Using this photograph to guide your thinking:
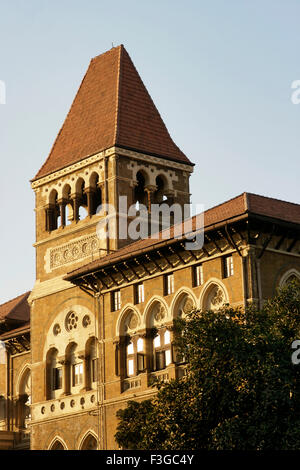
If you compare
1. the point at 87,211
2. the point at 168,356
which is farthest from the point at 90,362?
the point at 87,211

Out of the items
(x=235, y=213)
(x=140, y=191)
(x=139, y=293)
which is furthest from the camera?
(x=140, y=191)

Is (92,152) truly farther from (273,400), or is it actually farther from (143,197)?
(273,400)

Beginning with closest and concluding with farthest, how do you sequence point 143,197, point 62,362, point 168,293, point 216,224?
point 216,224 → point 168,293 → point 62,362 → point 143,197

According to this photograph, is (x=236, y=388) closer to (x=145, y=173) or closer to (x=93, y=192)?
(x=93, y=192)

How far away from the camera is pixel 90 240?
156ft

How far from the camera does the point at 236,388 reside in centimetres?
3003

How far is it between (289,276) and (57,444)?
43.1ft

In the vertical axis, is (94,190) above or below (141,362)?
above

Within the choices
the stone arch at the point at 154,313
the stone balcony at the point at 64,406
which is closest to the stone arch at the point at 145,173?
the stone arch at the point at 154,313

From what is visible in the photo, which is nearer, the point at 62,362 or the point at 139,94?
the point at 62,362

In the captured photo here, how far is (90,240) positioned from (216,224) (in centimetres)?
935

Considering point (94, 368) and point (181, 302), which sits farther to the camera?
point (94, 368)

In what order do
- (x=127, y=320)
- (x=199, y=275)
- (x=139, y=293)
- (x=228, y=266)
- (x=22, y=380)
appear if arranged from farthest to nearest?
(x=22, y=380)
(x=127, y=320)
(x=139, y=293)
(x=199, y=275)
(x=228, y=266)
